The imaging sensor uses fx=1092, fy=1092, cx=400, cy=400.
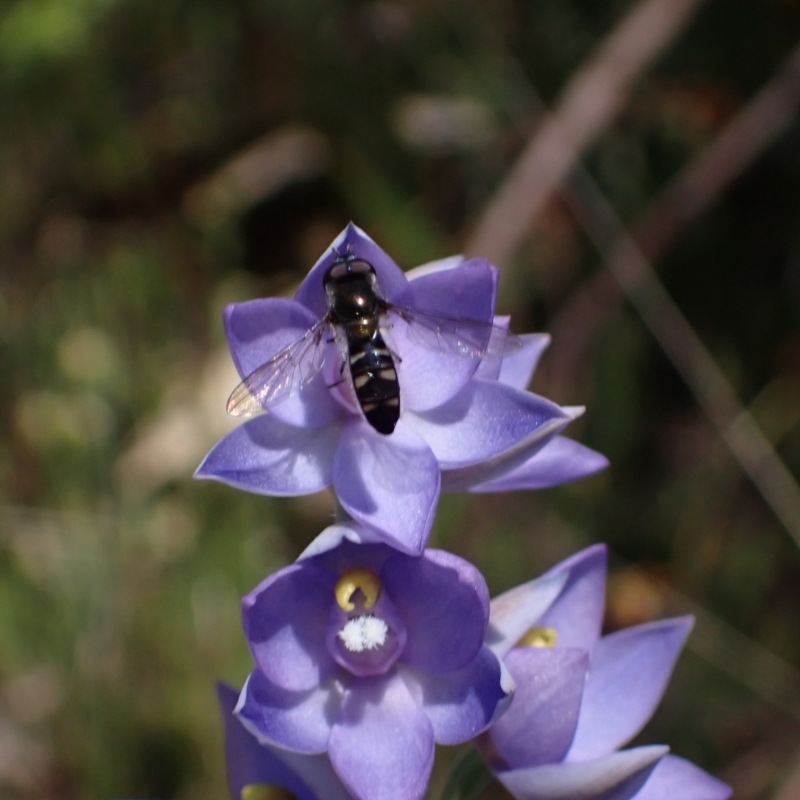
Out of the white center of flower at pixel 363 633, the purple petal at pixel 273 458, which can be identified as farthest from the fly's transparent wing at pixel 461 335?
the white center of flower at pixel 363 633

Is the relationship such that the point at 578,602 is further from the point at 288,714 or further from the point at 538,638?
the point at 288,714

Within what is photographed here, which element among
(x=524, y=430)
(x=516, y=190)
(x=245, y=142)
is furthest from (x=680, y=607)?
(x=245, y=142)

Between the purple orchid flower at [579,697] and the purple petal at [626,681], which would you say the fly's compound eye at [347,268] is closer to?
the purple orchid flower at [579,697]

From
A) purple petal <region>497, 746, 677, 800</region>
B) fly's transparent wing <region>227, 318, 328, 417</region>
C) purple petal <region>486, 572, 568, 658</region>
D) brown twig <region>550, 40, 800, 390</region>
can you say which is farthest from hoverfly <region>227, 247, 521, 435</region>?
brown twig <region>550, 40, 800, 390</region>

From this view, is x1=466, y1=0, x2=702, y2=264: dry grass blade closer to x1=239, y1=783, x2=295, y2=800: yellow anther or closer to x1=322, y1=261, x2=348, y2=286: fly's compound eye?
x1=322, y1=261, x2=348, y2=286: fly's compound eye

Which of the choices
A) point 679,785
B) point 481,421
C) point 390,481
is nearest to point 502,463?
point 481,421
